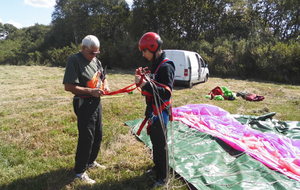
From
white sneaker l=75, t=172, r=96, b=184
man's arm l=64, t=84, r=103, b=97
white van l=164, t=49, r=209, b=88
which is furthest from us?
white van l=164, t=49, r=209, b=88

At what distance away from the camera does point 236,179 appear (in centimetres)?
363

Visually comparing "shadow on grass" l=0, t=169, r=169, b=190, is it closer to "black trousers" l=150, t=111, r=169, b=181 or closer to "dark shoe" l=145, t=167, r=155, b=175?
"dark shoe" l=145, t=167, r=155, b=175

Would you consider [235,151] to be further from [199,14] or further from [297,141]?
[199,14]

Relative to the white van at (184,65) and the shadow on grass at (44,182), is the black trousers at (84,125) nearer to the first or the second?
the shadow on grass at (44,182)

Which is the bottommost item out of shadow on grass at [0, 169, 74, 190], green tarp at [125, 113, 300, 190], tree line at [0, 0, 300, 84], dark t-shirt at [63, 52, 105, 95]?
shadow on grass at [0, 169, 74, 190]

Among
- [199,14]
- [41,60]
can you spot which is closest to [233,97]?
[199,14]

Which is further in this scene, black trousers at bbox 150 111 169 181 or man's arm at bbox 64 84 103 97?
black trousers at bbox 150 111 169 181

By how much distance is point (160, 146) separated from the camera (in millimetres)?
3393

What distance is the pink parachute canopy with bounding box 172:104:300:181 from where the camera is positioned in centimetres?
403

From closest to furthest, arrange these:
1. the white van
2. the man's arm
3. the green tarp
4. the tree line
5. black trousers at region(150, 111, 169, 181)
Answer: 1. the man's arm
2. black trousers at region(150, 111, 169, 181)
3. the green tarp
4. the white van
5. the tree line

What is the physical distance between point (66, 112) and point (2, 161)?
307cm

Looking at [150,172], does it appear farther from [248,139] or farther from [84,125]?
[248,139]

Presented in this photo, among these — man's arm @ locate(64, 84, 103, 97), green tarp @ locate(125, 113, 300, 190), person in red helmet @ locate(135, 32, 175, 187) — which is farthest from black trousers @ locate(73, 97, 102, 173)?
green tarp @ locate(125, 113, 300, 190)

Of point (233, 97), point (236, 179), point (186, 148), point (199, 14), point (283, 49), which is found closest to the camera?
point (236, 179)
